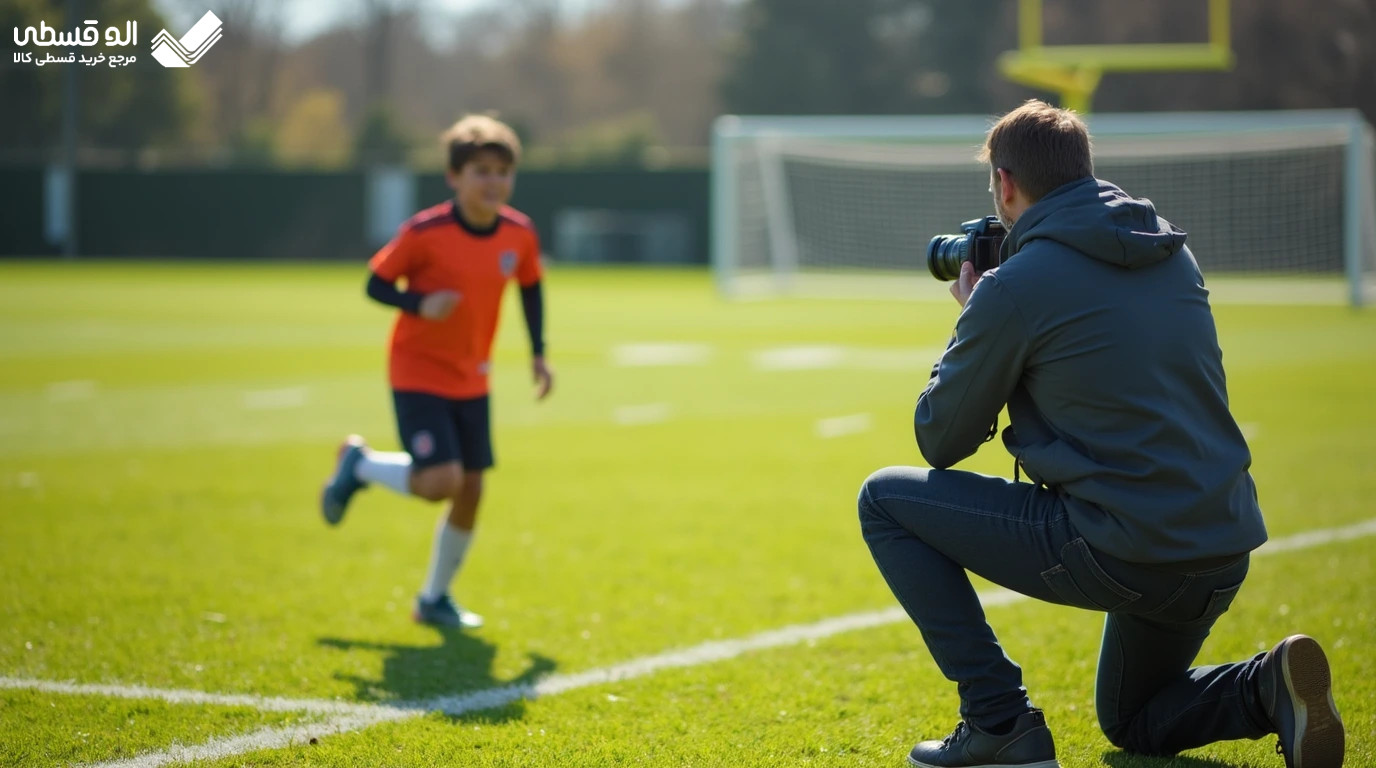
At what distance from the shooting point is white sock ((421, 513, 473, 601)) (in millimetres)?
5422

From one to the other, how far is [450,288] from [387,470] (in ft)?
2.57

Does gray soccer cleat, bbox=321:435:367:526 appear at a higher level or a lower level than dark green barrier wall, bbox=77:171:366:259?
higher

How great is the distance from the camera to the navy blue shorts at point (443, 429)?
5523mm

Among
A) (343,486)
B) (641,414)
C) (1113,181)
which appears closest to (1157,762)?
A: (343,486)

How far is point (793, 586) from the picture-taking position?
5871 millimetres

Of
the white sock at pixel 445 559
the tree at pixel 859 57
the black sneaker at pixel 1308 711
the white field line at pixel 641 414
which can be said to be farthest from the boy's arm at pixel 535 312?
the tree at pixel 859 57

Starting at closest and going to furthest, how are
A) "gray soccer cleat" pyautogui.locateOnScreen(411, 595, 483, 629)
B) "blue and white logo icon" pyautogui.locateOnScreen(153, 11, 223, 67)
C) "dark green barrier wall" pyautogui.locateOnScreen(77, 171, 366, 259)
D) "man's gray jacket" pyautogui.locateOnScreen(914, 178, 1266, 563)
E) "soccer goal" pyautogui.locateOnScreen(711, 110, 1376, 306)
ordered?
"man's gray jacket" pyautogui.locateOnScreen(914, 178, 1266, 563) → "gray soccer cleat" pyautogui.locateOnScreen(411, 595, 483, 629) → "blue and white logo icon" pyautogui.locateOnScreen(153, 11, 223, 67) → "soccer goal" pyautogui.locateOnScreen(711, 110, 1376, 306) → "dark green barrier wall" pyautogui.locateOnScreen(77, 171, 366, 259)

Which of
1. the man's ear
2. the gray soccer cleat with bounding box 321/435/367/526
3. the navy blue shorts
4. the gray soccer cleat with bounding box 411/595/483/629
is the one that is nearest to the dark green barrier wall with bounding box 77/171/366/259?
the gray soccer cleat with bounding box 321/435/367/526

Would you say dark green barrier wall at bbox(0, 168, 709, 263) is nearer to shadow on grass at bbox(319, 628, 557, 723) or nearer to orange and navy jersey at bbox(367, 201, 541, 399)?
orange and navy jersey at bbox(367, 201, 541, 399)

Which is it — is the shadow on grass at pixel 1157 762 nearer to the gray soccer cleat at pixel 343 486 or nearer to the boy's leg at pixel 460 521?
the boy's leg at pixel 460 521

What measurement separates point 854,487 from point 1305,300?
→ 1612 cm

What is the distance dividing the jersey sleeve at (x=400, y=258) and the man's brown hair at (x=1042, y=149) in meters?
3.04

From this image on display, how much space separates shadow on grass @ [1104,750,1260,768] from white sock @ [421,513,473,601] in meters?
2.66

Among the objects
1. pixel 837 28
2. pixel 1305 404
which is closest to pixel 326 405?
pixel 1305 404
